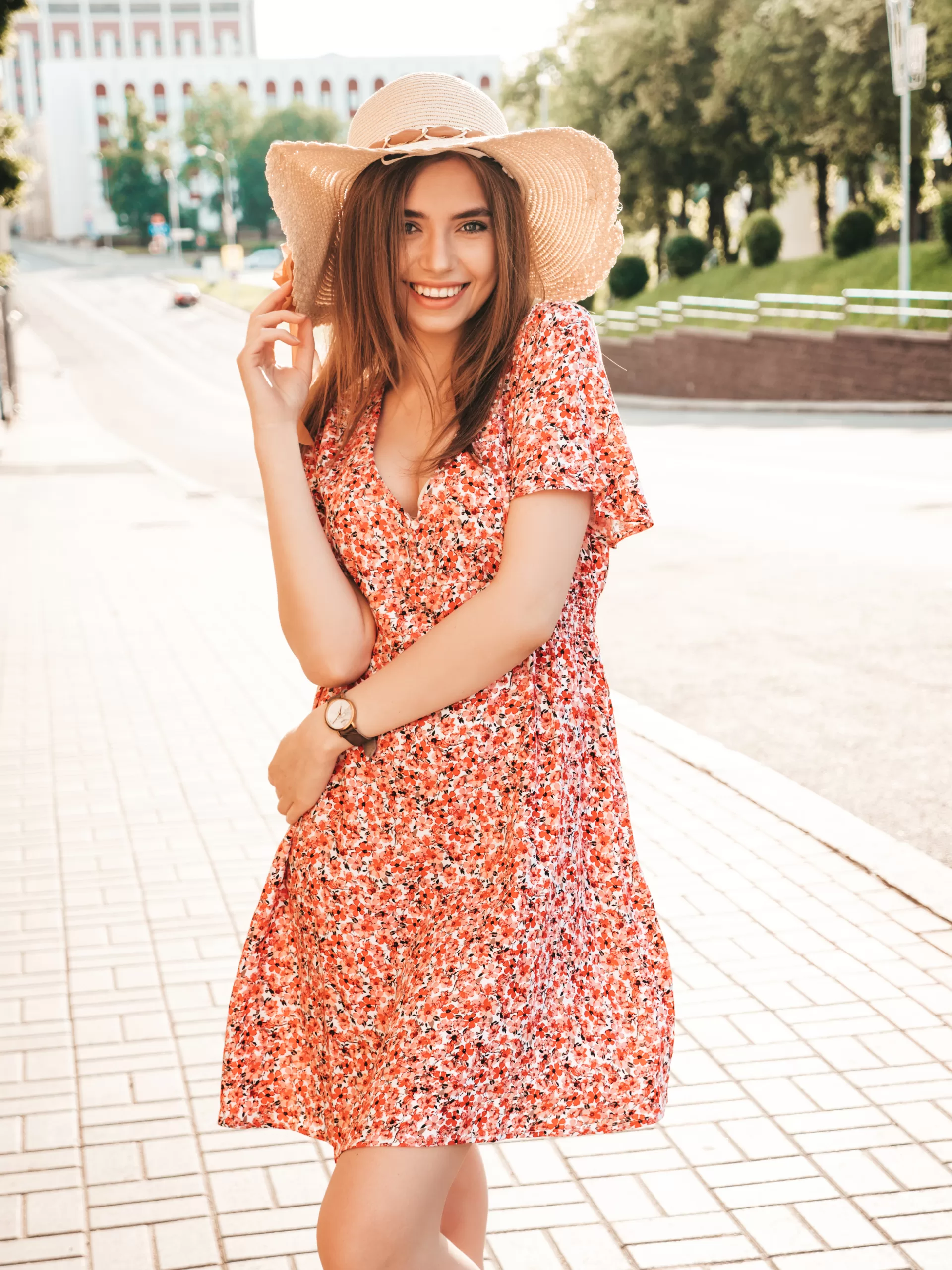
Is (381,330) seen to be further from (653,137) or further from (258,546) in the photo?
(653,137)

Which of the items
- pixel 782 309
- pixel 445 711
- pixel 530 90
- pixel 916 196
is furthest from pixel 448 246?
pixel 530 90

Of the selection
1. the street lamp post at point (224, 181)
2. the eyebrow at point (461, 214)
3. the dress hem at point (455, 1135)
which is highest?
the street lamp post at point (224, 181)

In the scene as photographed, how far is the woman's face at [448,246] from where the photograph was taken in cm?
221

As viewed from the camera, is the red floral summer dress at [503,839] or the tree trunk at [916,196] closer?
the red floral summer dress at [503,839]

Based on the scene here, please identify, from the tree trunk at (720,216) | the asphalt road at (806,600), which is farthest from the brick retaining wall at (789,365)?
the tree trunk at (720,216)

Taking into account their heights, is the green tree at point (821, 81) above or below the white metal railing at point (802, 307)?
above

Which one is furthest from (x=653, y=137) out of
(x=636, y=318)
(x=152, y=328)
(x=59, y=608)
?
(x=59, y=608)

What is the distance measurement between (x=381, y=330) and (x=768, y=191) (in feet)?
135

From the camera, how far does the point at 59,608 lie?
414 inches

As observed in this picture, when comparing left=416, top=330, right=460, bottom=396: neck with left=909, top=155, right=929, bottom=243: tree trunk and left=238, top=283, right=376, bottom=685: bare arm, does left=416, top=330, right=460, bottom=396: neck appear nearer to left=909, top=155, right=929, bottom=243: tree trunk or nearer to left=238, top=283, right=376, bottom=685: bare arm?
left=238, top=283, right=376, bottom=685: bare arm

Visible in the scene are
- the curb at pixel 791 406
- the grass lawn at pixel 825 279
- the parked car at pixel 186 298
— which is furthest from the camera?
the parked car at pixel 186 298

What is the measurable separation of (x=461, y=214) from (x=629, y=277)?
40.0 meters

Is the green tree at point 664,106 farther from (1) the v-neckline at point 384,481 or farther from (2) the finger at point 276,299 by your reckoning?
(1) the v-neckline at point 384,481

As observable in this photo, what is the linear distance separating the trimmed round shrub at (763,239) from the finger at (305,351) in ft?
113
